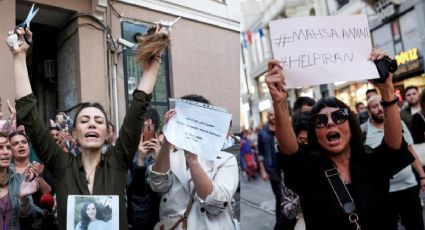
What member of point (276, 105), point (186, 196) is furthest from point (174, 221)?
point (276, 105)

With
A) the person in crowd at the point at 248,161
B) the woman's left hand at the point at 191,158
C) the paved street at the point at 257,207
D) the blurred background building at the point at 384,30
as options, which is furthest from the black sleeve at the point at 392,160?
the person in crowd at the point at 248,161

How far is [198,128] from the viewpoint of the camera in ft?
7.13

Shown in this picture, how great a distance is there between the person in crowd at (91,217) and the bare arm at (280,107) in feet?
2.79

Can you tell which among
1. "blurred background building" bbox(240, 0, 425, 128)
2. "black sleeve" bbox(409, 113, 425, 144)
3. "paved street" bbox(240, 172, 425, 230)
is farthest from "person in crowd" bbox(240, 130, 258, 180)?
"black sleeve" bbox(409, 113, 425, 144)

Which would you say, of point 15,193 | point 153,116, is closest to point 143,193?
point 153,116

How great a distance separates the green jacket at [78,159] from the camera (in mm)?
1955

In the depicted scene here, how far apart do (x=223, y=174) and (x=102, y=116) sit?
2.28ft

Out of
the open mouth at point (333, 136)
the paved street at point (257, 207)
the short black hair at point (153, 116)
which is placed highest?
the short black hair at point (153, 116)

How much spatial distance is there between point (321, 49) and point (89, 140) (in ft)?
3.91

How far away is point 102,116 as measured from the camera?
7.07ft

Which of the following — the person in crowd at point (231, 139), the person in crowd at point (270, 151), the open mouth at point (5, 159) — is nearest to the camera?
the open mouth at point (5, 159)

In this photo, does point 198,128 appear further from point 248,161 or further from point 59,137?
point 248,161

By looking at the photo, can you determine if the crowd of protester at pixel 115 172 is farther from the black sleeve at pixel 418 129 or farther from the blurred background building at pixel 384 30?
the blurred background building at pixel 384 30

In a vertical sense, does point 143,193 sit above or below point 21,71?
below
